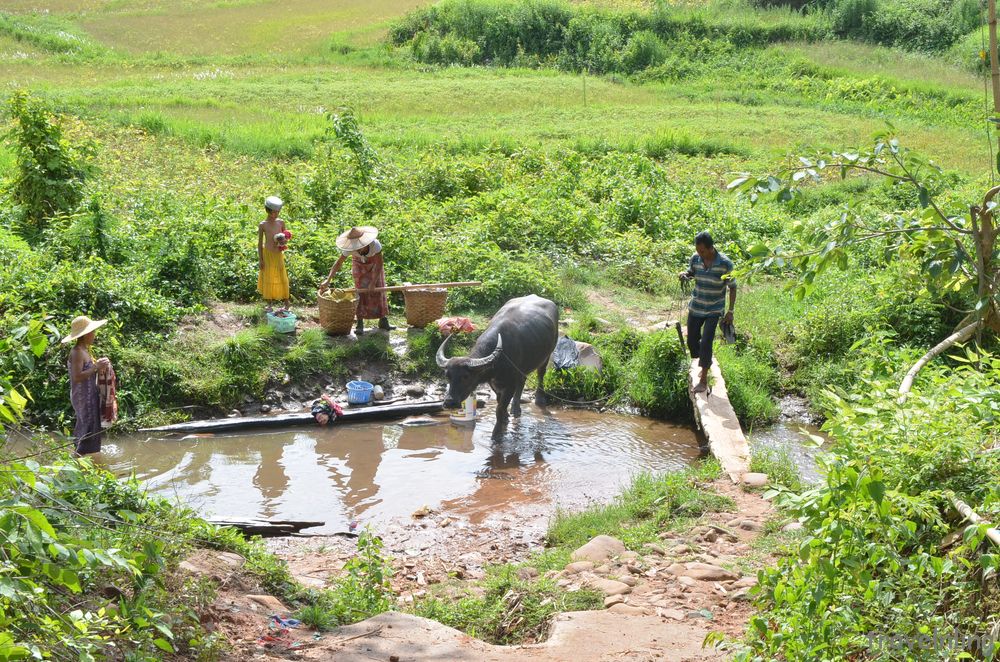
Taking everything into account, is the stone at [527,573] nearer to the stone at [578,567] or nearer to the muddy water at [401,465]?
the stone at [578,567]

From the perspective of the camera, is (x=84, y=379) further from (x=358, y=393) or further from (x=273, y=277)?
(x=273, y=277)

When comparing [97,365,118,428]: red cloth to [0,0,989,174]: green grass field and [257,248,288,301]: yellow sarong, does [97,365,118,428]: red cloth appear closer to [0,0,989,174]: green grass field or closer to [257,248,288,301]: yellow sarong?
[257,248,288,301]: yellow sarong

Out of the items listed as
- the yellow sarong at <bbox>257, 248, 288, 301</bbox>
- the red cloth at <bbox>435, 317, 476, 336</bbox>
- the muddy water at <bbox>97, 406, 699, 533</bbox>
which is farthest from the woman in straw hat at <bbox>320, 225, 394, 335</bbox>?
the muddy water at <bbox>97, 406, 699, 533</bbox>

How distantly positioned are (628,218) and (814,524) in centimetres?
1094

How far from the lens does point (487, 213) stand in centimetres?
1416

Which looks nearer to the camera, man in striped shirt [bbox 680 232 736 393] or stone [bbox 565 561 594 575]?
stone [bbox 565 561 594 575]

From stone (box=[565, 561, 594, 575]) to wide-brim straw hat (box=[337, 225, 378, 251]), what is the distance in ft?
17.0

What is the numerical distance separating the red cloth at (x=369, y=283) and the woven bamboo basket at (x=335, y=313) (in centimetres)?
14

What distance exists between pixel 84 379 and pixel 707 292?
5633mm

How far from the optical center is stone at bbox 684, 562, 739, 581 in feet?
20.3

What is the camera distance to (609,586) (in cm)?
613

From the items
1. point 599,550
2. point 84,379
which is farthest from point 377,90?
point 599,550

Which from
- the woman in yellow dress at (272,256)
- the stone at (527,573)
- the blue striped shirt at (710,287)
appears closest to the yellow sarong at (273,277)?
the woman in yellow dress at (272,256)

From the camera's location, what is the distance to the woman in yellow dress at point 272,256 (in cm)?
1080
